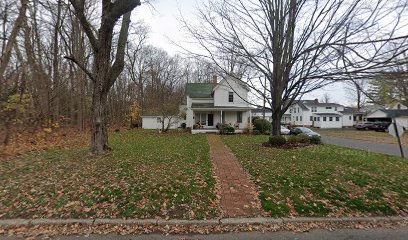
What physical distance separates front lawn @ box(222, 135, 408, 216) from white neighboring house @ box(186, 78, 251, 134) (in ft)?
54.4

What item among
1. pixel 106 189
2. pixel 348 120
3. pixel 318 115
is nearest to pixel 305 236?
pixel 106 189

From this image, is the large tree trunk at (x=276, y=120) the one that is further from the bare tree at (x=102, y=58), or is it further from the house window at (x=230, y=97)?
the house window at (x=230, y=97)

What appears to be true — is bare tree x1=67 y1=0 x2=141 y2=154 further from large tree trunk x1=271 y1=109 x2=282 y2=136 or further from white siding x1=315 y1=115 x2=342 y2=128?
white siding x1=315 y1=115 x2=342 y2=128

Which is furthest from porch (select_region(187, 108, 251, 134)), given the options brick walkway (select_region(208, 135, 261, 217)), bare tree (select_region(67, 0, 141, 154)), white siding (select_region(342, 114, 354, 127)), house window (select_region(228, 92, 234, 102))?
white siding (select_region(342, 114, 354, 127))

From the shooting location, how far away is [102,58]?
9.12m

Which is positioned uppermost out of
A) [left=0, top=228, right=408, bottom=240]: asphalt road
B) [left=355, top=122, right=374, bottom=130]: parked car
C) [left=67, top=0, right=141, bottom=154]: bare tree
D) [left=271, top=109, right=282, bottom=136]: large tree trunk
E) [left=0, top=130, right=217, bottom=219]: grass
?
[left=67, top=0, right=141, bottom=154]: bare tree

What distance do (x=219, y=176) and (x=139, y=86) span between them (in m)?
37.1

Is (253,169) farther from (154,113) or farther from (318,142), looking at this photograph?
(154,113)

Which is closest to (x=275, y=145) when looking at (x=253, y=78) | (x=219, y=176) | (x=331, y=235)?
(x=253, y=78)

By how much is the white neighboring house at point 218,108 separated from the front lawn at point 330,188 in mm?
16595

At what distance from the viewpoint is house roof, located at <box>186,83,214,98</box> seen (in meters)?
28.4

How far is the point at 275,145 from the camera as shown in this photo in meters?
13.4

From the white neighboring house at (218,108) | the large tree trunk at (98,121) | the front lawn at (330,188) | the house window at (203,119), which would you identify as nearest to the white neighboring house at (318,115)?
the white neighboring house at (218,108)

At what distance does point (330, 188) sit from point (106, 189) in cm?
607
